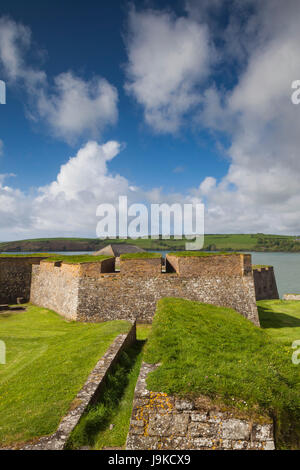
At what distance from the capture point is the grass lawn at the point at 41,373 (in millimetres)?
4594

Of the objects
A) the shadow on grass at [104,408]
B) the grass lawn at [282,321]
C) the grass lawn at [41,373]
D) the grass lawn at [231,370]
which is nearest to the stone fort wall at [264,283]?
the grass lawn at [282,321]

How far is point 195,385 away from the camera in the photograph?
15.0 ft

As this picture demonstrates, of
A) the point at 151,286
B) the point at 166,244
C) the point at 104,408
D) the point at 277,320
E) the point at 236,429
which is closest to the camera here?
the point at 236,429

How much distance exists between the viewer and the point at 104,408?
5.26 m

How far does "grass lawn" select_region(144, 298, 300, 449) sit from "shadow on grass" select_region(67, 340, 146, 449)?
129cm

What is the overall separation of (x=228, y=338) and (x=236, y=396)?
2.72 meters

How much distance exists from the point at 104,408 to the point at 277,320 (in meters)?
15.9

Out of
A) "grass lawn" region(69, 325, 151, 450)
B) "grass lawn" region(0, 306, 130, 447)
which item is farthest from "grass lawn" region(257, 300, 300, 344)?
"grass lawn" region(0, 306, 130, 447)

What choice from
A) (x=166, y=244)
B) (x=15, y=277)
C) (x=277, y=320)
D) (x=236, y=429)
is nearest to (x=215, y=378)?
(x=236, y=429)

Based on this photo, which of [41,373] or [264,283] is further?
[264,283]

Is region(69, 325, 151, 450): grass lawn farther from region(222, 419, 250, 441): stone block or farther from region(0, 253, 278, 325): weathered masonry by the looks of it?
region(0, 253, 278, 325): weathered masonry

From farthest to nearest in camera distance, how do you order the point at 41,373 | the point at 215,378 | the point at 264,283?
1. the point at 264,283
2. the point at 41,373
3. the point at 215,378

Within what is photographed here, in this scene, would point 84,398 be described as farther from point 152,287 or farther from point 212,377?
point 152,287
